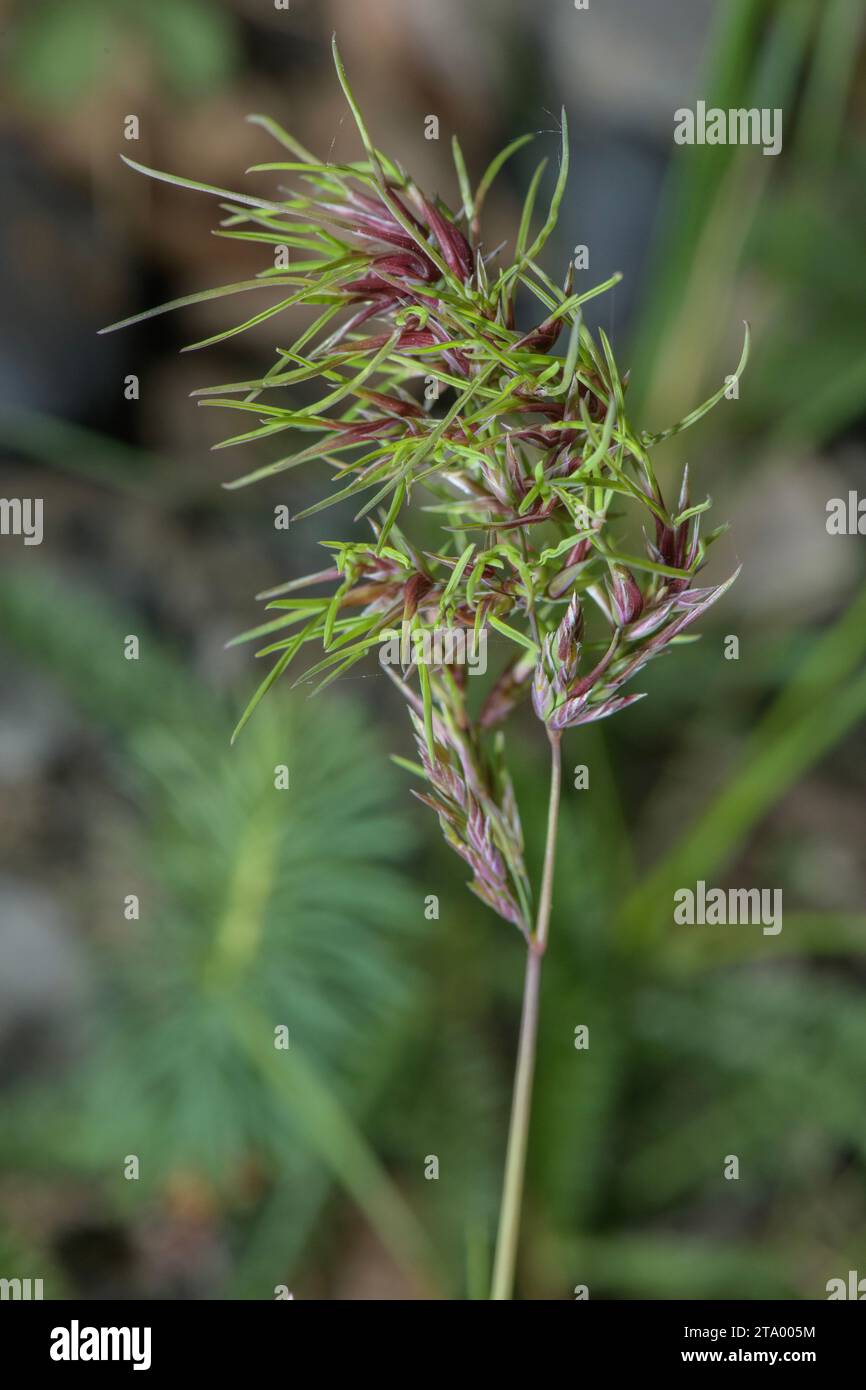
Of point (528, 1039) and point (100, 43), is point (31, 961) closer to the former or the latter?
point (528, 1039)

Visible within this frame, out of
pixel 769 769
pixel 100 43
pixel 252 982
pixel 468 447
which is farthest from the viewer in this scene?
pixel 100 43

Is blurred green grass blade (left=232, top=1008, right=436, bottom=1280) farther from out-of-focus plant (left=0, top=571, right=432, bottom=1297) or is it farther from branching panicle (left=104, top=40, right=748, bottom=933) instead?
branching panicle (left=104, top=40, right=748, bottom=933)

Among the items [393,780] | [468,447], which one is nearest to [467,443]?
[468,447]

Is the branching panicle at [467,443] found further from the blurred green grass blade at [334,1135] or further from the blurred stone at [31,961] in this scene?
the blurred stone at [31,961]

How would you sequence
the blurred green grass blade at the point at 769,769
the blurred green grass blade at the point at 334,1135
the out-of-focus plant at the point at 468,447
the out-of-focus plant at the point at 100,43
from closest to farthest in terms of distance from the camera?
the out-of-focus plant at the point at 468,447 → the blurred green grass blade at the point at 334,1135 → the blurred green grass blade at the point at 769,769 → the out-of-focus plant at the point at 100,43

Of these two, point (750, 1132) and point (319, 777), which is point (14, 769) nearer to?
point (319, 777)

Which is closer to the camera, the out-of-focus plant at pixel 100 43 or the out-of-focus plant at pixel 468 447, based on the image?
the out-of-focus plant at pixel 468 447

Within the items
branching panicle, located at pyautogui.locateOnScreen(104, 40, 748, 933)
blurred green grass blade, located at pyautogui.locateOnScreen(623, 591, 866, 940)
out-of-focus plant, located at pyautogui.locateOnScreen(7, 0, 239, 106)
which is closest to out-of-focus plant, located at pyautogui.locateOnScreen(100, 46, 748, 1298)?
branching panicle, located at pyautogui.locateOnScreen(104, 40, 748, 933)

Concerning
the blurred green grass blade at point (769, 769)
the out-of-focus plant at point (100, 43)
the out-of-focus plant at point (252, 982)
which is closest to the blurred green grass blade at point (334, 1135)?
the out-of-focus plant at point (252, 982)
